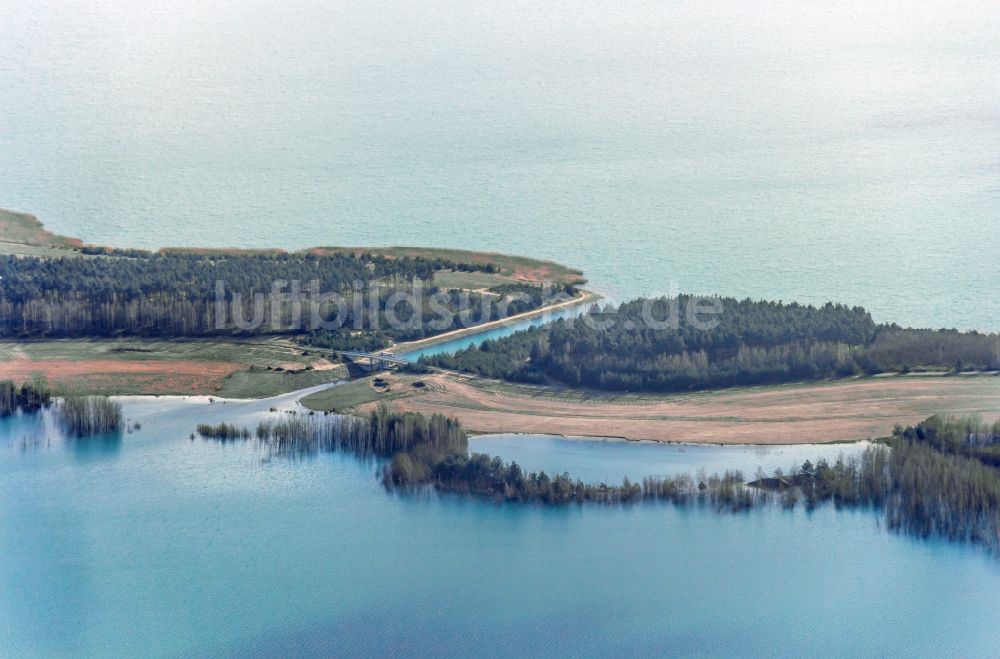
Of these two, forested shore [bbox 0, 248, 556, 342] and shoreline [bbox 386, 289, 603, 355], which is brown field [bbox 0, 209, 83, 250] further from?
shoreline [bbox 386, 289, 603, 355]

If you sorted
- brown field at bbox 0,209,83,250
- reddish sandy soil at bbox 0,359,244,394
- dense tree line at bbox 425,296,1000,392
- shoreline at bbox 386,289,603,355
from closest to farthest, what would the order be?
dense tree line at bbox 425,296,1000,392
reddish sandy soil at bbox 0,359,244,394
shoreline at bbox 386,289,603,355
brown field at bbox 0,209,83,250

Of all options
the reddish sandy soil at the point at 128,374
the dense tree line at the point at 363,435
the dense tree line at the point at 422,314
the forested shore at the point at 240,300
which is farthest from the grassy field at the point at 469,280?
the dense tree line at the point at 363,435

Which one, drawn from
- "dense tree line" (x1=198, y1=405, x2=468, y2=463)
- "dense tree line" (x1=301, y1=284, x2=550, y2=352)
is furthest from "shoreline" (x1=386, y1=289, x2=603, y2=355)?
"dense tree line" (x1=198, y1=405, x2=468, y2=463)

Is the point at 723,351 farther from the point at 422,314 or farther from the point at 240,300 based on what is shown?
the point at 240,300

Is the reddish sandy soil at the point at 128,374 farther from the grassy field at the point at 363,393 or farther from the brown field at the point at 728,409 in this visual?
the brown field at the point at 728,409

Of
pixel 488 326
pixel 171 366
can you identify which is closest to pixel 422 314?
pixel 488 326

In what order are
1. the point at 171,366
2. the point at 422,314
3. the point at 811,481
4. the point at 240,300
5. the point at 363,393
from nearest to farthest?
the point at 811,481 → the point at 363,393 → the point at 171,366 → the point at 422,314 → the point at 240,300

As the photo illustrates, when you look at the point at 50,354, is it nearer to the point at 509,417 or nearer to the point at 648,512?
the point at 509,417

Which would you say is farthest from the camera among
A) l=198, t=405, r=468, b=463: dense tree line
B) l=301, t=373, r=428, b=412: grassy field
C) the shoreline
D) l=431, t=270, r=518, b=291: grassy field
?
l=431, t=270, r=518, b=291: grassy field
